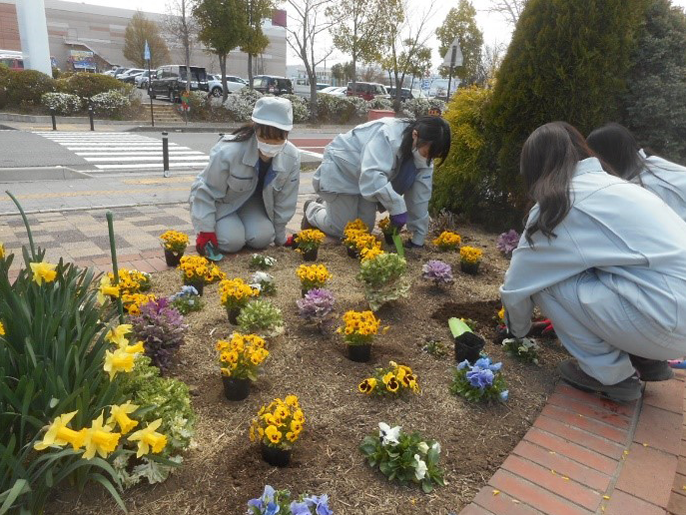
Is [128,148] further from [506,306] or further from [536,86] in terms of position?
[506,306]

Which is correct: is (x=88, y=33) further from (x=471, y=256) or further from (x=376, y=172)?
(x=471, y=256)

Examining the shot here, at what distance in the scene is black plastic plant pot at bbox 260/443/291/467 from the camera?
5.90 feet

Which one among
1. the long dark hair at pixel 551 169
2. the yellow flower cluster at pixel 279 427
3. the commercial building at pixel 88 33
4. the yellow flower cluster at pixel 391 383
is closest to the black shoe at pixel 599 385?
the long dark hair at pixel 551 169

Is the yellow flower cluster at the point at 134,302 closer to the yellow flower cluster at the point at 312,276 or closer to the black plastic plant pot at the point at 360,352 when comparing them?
the yellow flower cluster at the point at 312,276

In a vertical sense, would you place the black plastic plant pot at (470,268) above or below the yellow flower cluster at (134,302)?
below

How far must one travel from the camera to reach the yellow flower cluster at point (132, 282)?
9.57 feet

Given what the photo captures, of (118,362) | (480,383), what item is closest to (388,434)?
(480,383)

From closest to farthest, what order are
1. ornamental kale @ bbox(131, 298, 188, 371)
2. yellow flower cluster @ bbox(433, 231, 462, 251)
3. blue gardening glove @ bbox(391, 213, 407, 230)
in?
ornamental kale @ bbox(131, 298, 188, 371), blue gardening glove @ bbox(391, 213, 407, 230), yellow flower cluster @ bbox(433, 231, 462, 251)

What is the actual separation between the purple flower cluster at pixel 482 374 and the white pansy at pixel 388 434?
0.54 meters

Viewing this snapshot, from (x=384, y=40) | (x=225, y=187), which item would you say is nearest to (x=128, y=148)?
(x=225, y=187)

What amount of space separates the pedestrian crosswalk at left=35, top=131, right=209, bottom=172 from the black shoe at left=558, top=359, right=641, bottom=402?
951 centimetres

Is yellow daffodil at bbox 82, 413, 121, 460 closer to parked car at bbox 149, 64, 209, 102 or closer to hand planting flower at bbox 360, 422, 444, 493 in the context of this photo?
hand planting flower at bbox 360, 422, 444, 493

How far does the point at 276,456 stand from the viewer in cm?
181

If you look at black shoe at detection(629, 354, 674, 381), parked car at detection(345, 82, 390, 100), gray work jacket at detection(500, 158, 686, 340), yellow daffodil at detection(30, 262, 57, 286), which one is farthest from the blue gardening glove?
parked car at detection(345, 82, 390, 100)
